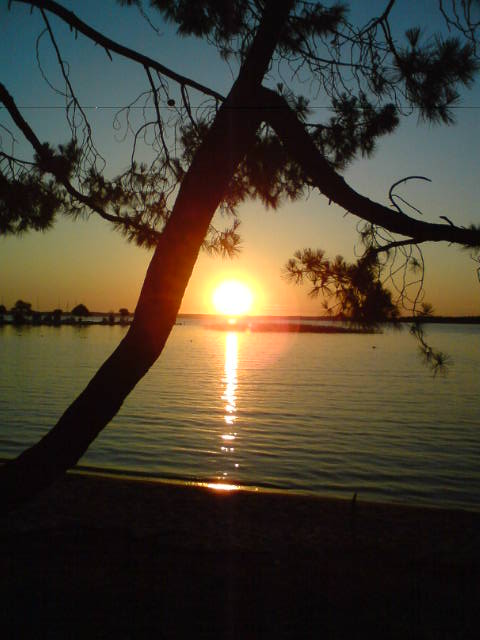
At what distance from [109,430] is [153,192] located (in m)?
8.00

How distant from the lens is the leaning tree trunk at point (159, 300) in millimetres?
3025

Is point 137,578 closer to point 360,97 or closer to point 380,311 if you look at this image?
point 380,311

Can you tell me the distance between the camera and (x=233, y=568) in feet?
12.5

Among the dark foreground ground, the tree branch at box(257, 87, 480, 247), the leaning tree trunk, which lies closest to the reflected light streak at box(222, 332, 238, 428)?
the dark foreground ground

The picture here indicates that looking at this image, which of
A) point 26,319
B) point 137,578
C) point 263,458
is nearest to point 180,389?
point 263,458

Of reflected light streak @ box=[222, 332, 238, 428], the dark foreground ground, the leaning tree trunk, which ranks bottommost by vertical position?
reflected light streak @ box=[222, 332, 238, 428]

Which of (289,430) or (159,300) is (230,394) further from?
(159,300)

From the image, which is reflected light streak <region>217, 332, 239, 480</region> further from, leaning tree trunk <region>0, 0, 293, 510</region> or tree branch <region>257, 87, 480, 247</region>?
tree branch <region>257, 87, 480, 247</region>

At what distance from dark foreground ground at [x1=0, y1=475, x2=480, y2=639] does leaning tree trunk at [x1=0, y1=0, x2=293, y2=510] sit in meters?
0.84

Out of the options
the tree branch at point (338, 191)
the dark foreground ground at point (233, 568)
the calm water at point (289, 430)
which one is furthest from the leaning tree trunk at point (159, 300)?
the calm water at point (289, 430)

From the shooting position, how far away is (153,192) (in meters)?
4.15

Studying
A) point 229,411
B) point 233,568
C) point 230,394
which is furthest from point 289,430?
point 233,568

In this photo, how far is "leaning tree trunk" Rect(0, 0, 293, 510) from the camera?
3.03m

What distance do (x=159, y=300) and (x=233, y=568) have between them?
6.20 feet
